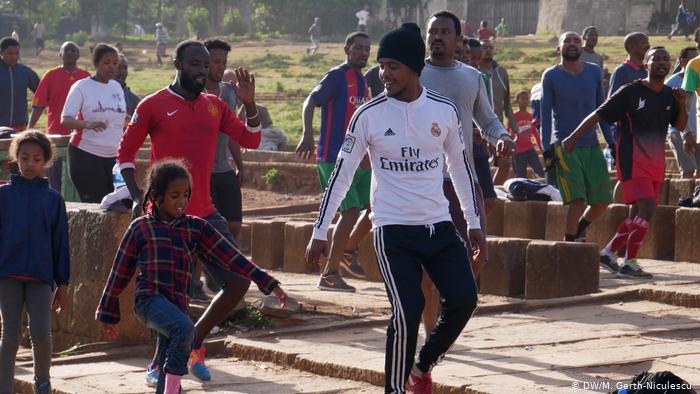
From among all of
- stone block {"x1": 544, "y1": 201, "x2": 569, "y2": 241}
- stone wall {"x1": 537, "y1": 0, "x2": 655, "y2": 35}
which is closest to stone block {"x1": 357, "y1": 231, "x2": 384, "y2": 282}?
stone block {"x1": 544, "y1": 201, "x2": 569, "y2": 241}

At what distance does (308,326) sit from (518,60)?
30.8 meters

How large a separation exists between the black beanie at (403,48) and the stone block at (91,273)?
8.81ft

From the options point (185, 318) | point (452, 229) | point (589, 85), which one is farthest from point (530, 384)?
point (589, 85)

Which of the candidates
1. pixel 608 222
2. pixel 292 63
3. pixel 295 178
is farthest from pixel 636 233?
pixel 292 63

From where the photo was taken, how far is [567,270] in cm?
1019

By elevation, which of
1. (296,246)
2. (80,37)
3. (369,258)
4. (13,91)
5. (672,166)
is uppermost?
(13,91)

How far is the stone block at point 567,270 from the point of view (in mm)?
10188

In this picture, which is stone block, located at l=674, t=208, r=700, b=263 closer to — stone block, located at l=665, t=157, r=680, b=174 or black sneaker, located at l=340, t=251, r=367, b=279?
black sneaker, located at l=340, t=251, r=367, b=279

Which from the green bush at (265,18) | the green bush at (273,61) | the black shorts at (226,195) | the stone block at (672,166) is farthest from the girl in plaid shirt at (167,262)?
the green bush at (265,18)

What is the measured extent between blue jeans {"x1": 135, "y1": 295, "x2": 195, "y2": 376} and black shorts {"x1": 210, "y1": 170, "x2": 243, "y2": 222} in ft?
10.2

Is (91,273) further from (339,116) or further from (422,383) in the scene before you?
(422,383)

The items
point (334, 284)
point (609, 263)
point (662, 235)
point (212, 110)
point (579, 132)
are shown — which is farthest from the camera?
point (662, 235)

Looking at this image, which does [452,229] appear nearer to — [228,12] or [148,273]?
[148,273]

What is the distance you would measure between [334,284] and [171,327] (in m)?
4.14
